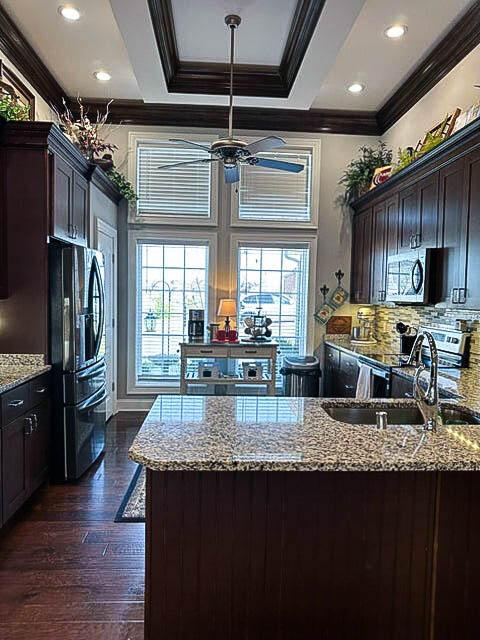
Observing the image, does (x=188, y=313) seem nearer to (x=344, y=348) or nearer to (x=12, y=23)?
(x=344, y=348)

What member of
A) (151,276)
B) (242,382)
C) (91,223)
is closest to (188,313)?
(151,276)

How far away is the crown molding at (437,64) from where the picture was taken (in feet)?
11.6

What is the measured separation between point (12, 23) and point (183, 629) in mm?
4231

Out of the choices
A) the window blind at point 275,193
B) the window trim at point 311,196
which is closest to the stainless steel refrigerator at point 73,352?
the window trim at point 311,196

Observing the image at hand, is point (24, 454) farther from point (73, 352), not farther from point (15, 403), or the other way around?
point (73, 352)

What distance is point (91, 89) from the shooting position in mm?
5020

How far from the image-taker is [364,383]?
419cm

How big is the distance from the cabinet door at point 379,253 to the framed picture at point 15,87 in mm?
3421

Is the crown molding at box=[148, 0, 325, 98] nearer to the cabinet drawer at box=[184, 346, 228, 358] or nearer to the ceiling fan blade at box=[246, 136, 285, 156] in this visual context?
the ceiling fan blade at box=[246, 136, 285, 156]

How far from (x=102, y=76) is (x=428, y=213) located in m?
3.35

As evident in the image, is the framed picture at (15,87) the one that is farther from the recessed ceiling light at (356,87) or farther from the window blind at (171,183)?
the recessed ceiling light at (356,87)

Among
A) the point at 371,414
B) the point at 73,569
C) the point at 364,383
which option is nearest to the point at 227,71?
the point at 364,383

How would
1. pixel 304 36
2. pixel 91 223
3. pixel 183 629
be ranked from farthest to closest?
pixel 91 223 → pixel 304 36 → pixel 183 629

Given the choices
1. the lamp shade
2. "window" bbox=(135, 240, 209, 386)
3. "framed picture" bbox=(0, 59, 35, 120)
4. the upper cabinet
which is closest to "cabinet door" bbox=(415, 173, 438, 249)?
the upper cabinet
